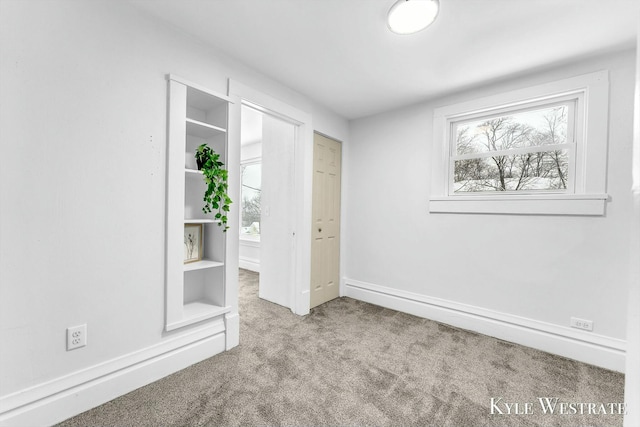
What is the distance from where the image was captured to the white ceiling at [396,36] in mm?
1622

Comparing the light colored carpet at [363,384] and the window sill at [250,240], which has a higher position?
the window sill at [250,240]

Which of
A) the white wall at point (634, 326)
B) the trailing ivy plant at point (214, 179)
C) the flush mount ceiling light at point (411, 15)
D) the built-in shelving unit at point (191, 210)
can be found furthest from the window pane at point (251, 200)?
the white wall at point (634, 326)

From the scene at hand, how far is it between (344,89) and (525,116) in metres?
1.71

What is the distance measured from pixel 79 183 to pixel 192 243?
83 cm

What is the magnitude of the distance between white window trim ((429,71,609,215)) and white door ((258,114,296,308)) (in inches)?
65.1

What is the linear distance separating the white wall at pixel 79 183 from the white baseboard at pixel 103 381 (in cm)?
2

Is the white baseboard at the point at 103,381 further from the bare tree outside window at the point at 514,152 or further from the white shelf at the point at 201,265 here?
the bare tree outside window at the point at 514,152

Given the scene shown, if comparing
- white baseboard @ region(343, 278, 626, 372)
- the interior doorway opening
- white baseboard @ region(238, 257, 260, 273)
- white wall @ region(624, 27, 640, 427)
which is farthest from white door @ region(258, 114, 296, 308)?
white wall @ region(624, 27, 640, 427)

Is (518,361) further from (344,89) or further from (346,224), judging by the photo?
(344,89)

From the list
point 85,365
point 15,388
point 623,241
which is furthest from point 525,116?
point 15,388

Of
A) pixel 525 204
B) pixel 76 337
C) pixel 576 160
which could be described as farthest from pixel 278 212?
pixel 576 160

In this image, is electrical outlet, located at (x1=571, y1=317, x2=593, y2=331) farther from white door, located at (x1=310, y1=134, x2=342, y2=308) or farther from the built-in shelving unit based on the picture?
the built-in shelving unit

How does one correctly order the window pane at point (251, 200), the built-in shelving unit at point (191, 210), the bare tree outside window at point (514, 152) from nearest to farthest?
the built-in shelving unit at point (191, 210), the bare tree outside window at point (514, 152), the window pane at point (251, 200)

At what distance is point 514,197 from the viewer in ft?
7.93
